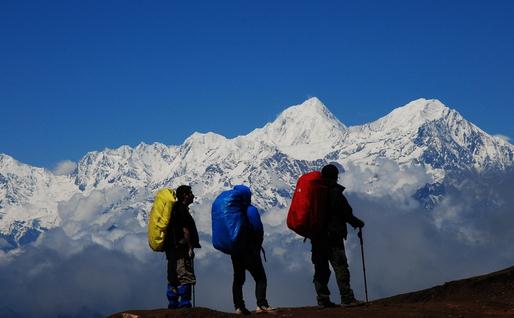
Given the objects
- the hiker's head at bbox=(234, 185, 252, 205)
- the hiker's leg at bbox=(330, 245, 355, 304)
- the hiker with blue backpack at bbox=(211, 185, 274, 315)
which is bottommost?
the hiker's leg at bbox=(330, 245, 355, 304)

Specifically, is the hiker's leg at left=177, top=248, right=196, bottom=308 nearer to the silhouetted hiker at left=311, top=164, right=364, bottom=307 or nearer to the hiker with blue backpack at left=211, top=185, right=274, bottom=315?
the hiker with blue backpack at left=211, top=185, right=274, bottom=315

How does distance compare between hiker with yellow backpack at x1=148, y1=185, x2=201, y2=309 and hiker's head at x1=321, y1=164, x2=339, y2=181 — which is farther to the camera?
hiker with yellow backpack at x1=148, y1=185, x2=201, y2=309

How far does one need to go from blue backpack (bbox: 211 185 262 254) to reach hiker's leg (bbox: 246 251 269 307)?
0.38 m

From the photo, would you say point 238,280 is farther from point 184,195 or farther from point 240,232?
point 184,195

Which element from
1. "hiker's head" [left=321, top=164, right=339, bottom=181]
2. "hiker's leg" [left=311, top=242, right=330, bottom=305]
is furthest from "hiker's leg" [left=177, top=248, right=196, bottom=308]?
"hiker's head" [left=321, top=164, right=339, bottom=181]

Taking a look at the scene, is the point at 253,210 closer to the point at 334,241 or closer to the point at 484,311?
the point at 334,241

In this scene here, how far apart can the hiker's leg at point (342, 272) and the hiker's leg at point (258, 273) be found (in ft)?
4.92

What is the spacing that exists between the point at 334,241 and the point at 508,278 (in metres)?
9.12

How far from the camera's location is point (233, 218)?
18.7 metres

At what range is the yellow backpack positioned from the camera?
63.8 feet

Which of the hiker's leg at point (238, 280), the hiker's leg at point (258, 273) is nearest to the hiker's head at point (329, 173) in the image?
the hiker's leg at point (258, 273)

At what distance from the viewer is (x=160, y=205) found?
64.2 feet

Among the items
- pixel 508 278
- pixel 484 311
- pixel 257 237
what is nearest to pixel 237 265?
pixel 257 237

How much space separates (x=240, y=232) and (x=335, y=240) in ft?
6.58
